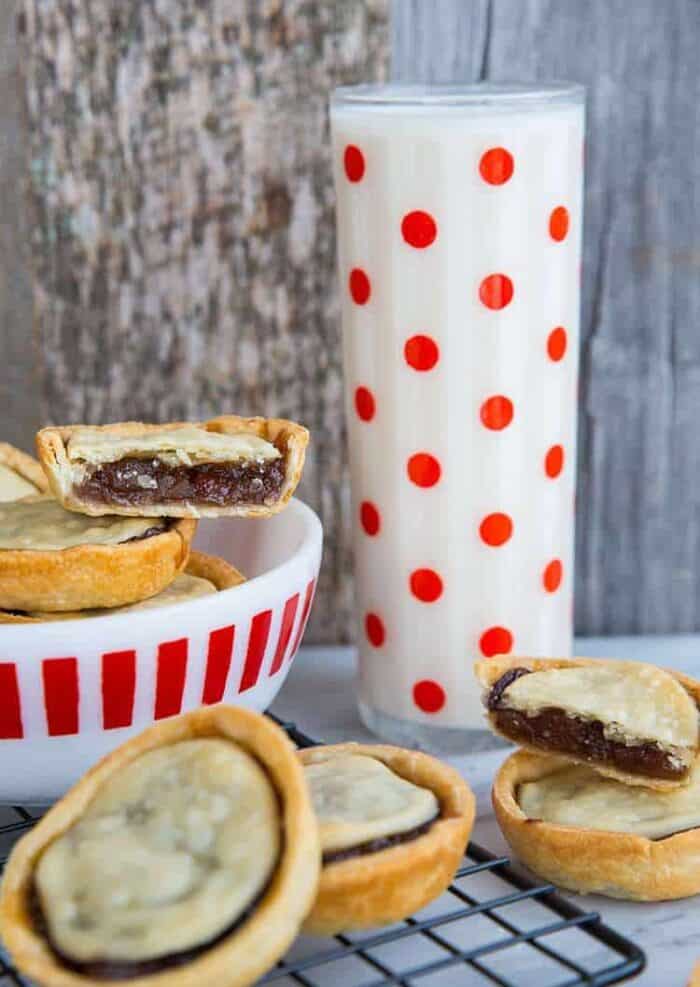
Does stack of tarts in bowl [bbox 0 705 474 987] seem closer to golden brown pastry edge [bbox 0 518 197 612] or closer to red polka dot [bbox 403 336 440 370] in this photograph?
golden brown pastry edge [bbox 0 518 197 612]

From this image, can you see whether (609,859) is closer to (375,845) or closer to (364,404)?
(375,845)

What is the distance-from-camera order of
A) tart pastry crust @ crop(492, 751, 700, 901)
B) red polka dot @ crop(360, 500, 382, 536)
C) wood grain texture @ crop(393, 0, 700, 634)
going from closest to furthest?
tart pastry crust @ crop(492, 751, 700, 901) → red polka dot @ crop(360, 500, 382, 536) → wood grain texture @ crop(393, 0, 700, 634)

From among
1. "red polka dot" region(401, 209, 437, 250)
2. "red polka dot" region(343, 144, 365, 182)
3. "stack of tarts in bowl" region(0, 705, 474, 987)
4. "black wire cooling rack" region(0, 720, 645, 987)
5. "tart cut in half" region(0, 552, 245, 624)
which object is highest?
"red polka dot" region(343, 144, 365, 182)

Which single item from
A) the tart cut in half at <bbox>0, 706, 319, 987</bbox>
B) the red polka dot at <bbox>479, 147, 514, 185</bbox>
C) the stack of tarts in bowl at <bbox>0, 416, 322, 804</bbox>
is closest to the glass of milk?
the red polka dot at <bbox>479, 147, 514, 185</bbox>

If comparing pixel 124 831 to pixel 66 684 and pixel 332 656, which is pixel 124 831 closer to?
pixel 66 684

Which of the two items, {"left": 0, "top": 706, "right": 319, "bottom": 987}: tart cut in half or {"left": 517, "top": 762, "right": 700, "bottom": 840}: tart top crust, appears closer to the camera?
{"left": 0, "top": 706, "right": 319, "bottom": 987}: tart cut in half
